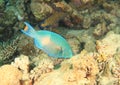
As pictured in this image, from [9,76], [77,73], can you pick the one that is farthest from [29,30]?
[9,76]

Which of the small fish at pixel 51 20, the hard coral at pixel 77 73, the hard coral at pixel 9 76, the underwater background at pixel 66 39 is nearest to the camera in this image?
the hard coral at pixel 77 73

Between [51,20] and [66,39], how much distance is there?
1.77ft

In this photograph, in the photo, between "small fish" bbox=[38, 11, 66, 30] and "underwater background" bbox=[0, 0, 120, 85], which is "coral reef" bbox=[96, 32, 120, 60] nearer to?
"underwater background" bbox=[0, 0, 120, 85]

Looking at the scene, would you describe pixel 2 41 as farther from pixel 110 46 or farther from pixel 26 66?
pixel 110 46

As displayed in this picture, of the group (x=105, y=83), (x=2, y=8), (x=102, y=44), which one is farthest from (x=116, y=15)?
(x=105, y=83)

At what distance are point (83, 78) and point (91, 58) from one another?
A: 342 mm

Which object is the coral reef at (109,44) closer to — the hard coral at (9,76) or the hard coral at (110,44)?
the hard coral at (110,44)

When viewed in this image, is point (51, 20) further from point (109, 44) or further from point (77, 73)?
point (77, 73)

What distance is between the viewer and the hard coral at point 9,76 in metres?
3.42

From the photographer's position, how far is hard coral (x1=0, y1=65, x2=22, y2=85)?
342 cm

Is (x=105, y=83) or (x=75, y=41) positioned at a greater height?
(x=105, y=83)

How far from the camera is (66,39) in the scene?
5164 mm

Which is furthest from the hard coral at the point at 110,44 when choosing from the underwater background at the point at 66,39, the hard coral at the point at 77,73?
the hard coral at the point at 77,73

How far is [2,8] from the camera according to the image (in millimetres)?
4953
